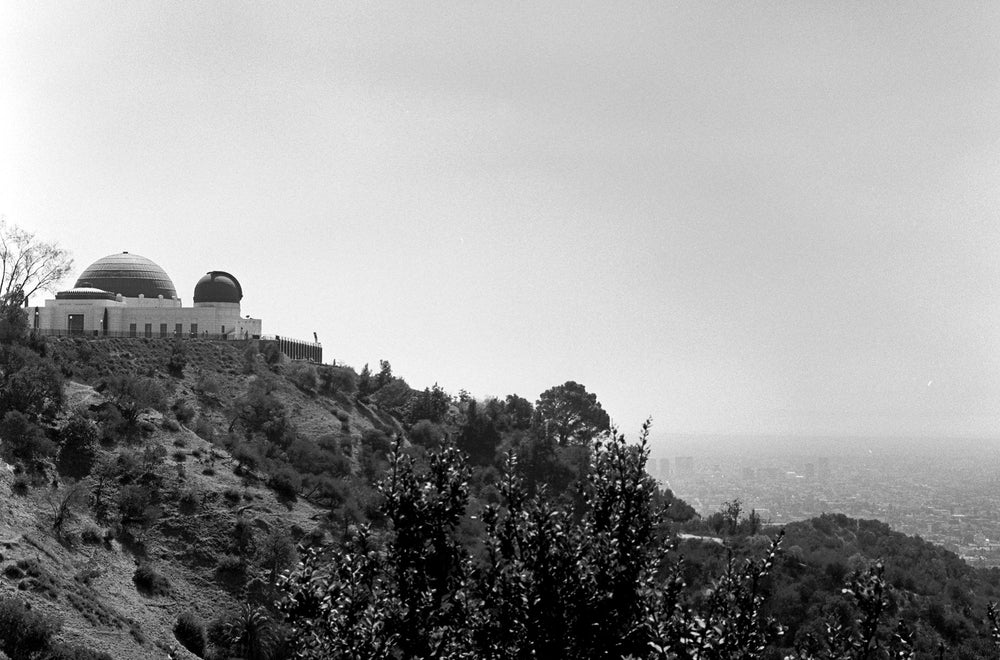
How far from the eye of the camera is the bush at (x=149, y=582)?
36.7 m

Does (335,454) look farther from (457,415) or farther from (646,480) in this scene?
(646,480)

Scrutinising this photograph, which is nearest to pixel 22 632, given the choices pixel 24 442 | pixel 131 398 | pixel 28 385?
pixel 24 442

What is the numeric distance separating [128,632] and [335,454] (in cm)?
2662

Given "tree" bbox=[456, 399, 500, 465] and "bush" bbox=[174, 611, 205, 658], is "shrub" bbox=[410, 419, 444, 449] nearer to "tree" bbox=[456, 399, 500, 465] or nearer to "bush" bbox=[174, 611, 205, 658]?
"tree" bbox=[456, 399, 500, 465]

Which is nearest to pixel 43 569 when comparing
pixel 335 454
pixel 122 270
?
pixel 335 454

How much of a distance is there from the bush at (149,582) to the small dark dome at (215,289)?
3411cm

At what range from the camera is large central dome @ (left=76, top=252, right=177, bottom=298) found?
67.2 m

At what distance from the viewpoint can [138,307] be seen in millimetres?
65688

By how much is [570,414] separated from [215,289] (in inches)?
1273

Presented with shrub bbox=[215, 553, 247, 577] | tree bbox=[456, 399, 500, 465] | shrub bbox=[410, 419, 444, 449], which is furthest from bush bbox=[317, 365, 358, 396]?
shrub bbox=[215, 553, 247, 577]

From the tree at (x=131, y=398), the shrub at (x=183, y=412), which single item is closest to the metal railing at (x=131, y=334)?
the tree at (x=131, y=398)

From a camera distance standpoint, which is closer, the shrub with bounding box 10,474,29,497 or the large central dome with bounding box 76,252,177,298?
→ the shrub with bounding box 10,474,29,497

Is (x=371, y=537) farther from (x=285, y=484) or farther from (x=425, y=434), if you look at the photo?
(x=425, y=434)

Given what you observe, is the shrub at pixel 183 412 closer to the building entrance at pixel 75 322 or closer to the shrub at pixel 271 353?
the building entrance at pixel 75 322
